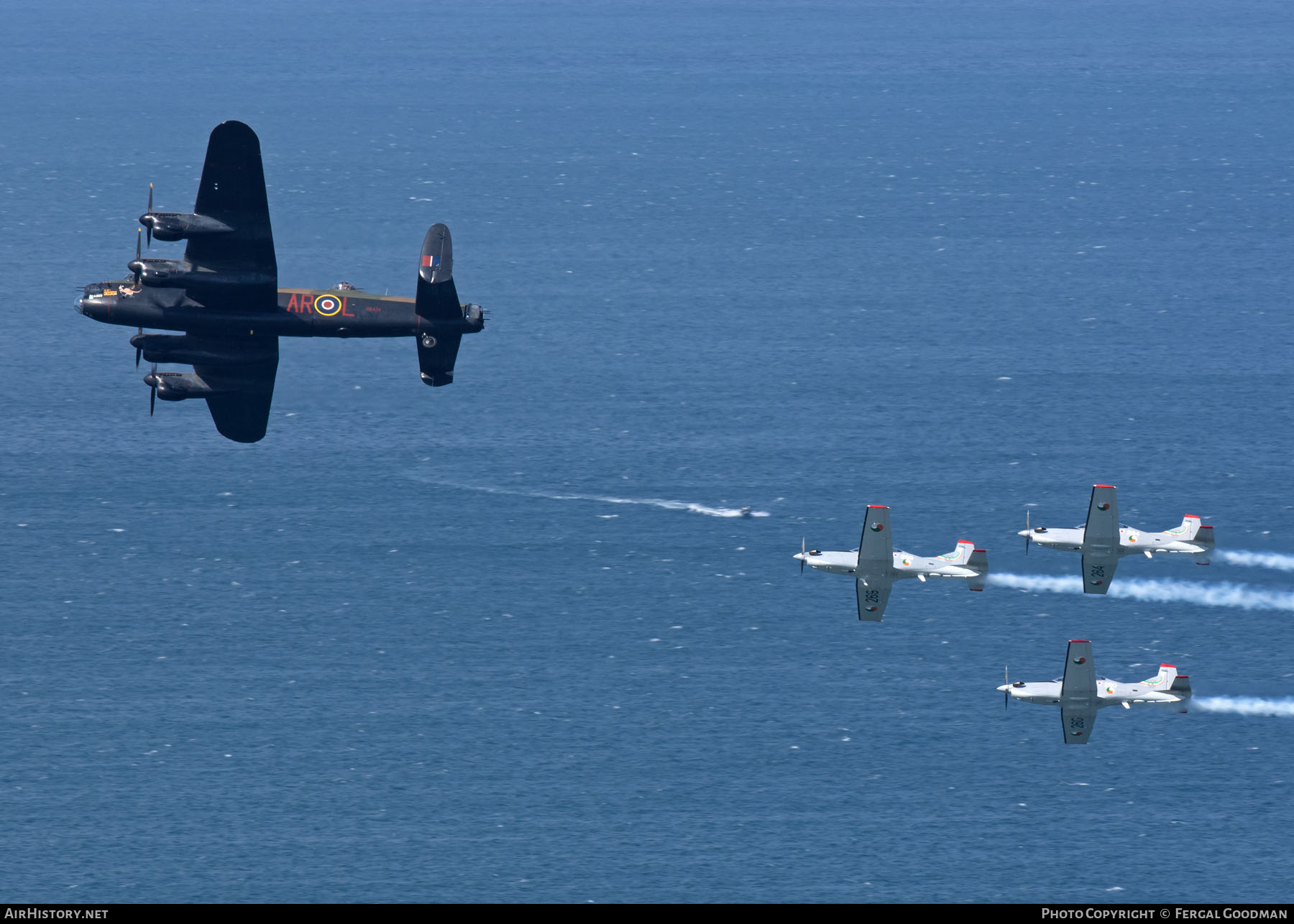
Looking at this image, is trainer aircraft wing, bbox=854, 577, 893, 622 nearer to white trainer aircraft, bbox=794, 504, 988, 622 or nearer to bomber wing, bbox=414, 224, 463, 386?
white trainer aircraft, bbox=794, 504, 988, 622

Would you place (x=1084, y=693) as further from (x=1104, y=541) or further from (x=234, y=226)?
(x=234, y=226)

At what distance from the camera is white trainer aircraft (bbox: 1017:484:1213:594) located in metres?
105

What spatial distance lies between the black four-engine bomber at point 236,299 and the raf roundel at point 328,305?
0.06 metres

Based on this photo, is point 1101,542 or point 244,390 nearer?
point 1101,542

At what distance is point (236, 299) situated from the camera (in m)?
117

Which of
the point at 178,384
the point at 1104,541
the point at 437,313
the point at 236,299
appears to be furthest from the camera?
the point at 178,384

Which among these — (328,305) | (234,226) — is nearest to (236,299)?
(234,226)

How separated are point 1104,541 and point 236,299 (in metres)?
52.3

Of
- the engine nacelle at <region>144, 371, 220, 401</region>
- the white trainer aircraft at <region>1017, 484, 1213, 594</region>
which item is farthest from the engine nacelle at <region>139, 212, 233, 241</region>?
the white trainer aircraft at <region>1017, 484, 1213, 594</region>

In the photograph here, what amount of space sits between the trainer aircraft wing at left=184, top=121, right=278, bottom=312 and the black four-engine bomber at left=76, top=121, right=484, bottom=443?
6 centimetres
